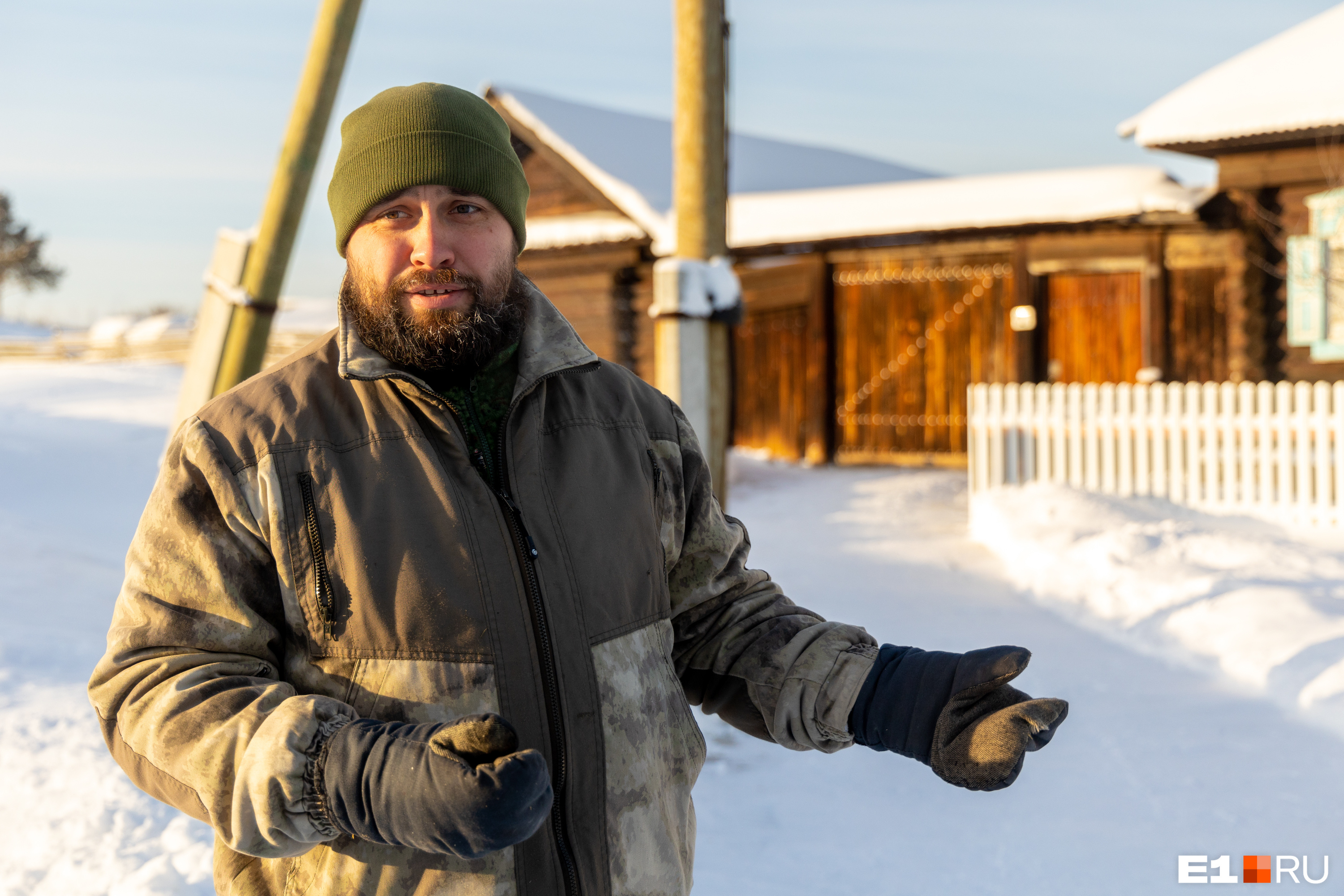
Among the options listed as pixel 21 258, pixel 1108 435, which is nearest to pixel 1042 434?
pixel 1108 435

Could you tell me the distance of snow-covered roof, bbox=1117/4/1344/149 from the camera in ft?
31.5

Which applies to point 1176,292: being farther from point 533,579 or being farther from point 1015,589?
point 533,579

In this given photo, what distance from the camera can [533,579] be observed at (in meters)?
1.53

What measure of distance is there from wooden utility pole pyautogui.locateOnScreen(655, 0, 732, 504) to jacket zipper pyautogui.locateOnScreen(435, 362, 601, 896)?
2567 mm

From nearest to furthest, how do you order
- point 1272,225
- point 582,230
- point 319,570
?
point 319,570, point 1272,225, point 582,230

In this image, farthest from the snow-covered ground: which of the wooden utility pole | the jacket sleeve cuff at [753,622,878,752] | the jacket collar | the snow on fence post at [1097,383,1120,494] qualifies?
the jacket collar

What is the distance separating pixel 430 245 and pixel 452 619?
2.02 ft

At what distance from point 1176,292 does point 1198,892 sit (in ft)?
29.7

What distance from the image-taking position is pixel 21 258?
129 feet

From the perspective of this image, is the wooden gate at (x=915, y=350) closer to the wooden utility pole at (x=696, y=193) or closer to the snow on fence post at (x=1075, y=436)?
the snow on fence post at (x=1075, y=436)

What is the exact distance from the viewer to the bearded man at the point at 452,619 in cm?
134

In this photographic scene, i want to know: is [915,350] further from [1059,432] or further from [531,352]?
[531,352]

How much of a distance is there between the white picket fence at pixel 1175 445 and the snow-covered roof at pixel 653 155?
15.0ft

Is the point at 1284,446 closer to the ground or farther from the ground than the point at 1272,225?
closer to the ground
